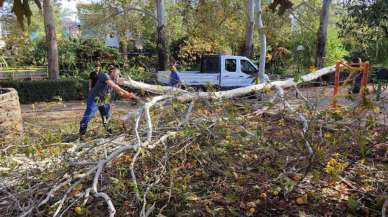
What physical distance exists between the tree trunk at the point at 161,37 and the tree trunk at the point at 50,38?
437cm

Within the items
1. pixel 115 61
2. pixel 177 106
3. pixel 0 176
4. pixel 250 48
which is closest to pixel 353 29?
pixel 250 48

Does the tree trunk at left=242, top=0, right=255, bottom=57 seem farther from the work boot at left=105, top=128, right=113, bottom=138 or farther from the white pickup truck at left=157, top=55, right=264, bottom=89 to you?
the work boot at left=105, top=128, right=113, bottom=138

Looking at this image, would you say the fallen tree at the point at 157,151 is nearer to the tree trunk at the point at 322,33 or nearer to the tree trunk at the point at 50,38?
the tree trunk at the point at 50,38

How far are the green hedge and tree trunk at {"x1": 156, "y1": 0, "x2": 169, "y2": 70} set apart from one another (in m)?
3.59

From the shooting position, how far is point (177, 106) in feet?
14.1

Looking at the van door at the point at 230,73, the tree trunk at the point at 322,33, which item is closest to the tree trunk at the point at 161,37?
the van door at the point at 230,73

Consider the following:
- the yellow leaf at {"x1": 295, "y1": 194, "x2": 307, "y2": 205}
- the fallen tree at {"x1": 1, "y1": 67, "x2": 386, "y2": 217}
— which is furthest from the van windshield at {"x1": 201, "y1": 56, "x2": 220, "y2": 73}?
the yellow leaf at {"x1": 295, "y1": 194, "x2": 307, "y2": 205}

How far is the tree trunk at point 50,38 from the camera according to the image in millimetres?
15527

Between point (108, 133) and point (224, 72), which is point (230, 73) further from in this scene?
point (108, 133)

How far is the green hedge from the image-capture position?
15.6 m

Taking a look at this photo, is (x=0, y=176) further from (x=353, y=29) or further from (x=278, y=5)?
(x=353, y=29)

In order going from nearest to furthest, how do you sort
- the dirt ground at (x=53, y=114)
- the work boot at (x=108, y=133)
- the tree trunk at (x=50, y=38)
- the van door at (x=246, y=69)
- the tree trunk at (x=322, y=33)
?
the work boot at (x=108, y=133), the dirt ground at (x=53, y=114), the van door at (x=246, y=69), the tree trunk at (x=50, y=38), the tree trunk at (x=322, y=33)

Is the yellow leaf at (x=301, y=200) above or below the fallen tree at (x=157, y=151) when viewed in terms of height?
below

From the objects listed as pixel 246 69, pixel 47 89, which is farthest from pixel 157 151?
pixel 47 89
